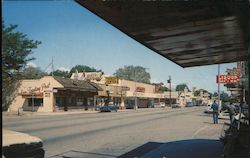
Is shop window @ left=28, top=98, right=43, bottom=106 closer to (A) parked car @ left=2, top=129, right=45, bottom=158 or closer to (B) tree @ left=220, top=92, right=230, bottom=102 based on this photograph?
(B) tree @ left=220, top=92, right=230, bottom=102

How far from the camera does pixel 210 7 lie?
474 centimetres

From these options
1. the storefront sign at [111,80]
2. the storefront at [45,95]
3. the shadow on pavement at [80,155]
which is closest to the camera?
the shadow on pavement at [80,155]

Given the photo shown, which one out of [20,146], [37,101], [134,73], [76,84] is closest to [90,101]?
[76,84]

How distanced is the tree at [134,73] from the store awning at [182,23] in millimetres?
157160

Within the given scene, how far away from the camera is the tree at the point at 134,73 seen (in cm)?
16681

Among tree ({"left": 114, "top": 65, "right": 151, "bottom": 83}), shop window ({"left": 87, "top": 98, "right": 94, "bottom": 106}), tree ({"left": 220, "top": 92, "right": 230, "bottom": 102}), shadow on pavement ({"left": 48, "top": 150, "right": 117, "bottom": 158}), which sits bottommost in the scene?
shadow on pavement ({"left": 48, "top": 150, "right": 117, "bottom": 158})

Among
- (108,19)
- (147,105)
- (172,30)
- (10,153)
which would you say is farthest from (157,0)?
(147,105)

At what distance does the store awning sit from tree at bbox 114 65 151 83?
157 m

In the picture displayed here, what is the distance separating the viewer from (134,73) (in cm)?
17062

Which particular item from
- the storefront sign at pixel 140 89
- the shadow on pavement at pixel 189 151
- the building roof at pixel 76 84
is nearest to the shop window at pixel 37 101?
the building roof at pixel 76 84

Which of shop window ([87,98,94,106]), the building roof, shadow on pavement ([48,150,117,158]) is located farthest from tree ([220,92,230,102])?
shadow on pavement ([48,150,117,158])

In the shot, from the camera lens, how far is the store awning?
4535mm

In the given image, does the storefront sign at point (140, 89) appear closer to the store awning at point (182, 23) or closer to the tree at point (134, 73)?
the tree at point (134, 73)

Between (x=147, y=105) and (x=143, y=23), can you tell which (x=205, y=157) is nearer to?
(x=143, y=23)
